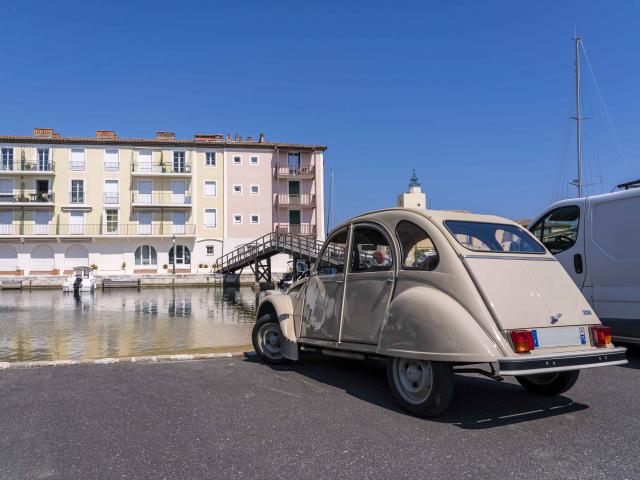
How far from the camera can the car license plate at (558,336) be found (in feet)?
14.4

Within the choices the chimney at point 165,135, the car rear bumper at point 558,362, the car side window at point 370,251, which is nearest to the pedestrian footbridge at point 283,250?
the chimney at point 165,135

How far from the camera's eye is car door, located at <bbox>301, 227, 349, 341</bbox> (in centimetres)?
587

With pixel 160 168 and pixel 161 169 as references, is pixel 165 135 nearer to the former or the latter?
pixel 160 168

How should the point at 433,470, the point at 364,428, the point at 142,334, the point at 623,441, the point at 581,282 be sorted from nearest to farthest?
the point at 433,470, the point at 623,441, the point at 364,428, the point at 581,282, the point at 142,334

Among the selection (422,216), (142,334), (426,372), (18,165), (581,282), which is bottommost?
(142,334)

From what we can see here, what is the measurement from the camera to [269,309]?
286 inches

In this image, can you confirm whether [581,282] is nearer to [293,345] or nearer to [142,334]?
[293,345]

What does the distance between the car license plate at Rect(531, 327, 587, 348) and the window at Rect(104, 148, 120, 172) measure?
51.7 meters

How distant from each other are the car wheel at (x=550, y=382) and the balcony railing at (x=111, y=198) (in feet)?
165

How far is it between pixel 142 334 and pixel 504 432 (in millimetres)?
Answer: 11651

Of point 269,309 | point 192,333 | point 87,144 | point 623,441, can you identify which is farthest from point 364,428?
point 87,144

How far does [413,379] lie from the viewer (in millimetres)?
4730

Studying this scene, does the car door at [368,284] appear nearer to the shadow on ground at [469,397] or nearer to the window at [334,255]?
the window at [334,255]

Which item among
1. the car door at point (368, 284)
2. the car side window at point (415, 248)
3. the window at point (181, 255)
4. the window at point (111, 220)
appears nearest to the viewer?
the car side window at point (415, 248)
